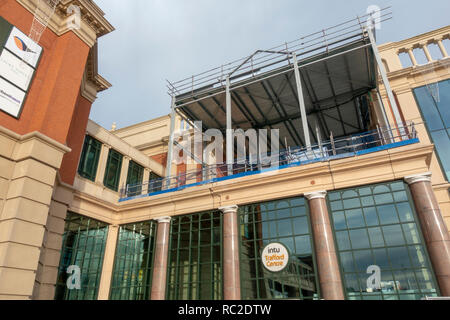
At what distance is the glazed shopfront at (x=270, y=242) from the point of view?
39.6 ft

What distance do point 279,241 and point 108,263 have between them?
35.9 feet

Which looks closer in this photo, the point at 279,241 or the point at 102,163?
the point at 279,241

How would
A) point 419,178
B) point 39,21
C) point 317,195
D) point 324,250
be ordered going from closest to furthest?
point 419,178 < point 324,250 < point 39,21 < point 317,195

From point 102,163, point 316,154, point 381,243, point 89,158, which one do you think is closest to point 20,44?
point 89,158

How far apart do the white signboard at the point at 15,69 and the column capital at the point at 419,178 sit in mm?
17018

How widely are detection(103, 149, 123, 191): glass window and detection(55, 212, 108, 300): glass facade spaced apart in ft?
9.53

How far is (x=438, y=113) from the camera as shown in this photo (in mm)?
18594

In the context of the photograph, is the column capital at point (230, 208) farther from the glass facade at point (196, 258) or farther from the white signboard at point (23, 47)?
the white signboard at point (23, 47)

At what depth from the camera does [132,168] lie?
894 inches

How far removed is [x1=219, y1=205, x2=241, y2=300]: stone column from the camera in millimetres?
13964

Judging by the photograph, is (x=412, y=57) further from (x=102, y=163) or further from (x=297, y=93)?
(x=102, y=163)

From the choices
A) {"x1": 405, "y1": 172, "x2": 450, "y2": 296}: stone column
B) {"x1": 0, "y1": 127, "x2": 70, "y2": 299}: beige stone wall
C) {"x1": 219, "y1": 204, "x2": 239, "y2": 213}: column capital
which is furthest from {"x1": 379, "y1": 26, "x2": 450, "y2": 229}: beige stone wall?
{"x1": 0, "y1": 127, "x2": 70, "y2": 299}: beige stone wall

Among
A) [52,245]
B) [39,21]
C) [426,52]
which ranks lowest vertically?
[52,245]
